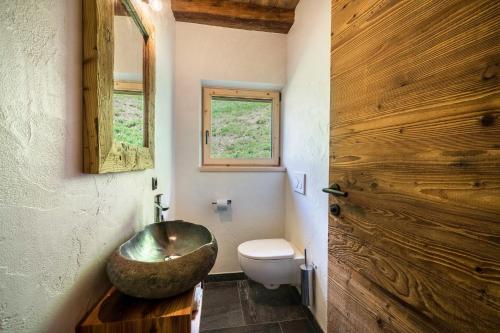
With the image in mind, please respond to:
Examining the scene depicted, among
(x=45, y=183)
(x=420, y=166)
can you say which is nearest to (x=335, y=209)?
(x=420, y=166)

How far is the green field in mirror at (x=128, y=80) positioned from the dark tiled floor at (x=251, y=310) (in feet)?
4.37

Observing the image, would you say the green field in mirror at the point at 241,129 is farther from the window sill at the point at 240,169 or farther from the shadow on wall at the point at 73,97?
the shadow on wall at the point at 73,97

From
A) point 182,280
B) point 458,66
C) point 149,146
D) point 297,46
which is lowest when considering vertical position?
point 182,280

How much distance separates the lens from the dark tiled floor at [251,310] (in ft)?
4.80

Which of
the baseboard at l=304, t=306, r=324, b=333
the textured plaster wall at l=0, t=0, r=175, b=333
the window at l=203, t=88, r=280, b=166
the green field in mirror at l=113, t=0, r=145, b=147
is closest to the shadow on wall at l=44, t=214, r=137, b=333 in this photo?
the textured plaster wall at l=0, t=0, r=175, b=333

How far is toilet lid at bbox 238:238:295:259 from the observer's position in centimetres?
161

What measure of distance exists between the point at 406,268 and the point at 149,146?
121cm

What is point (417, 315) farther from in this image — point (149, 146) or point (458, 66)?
point (149, 146)

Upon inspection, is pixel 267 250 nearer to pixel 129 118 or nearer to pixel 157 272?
pixel 157 272

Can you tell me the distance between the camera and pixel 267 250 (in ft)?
5.58

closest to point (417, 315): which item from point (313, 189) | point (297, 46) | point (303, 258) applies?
point (313, 189)

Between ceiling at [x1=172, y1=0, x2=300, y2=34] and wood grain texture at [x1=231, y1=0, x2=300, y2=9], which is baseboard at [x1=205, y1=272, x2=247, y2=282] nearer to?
ceiling at [x1=172, y1=0, x2=300, y2=34]

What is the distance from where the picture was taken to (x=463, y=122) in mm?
499

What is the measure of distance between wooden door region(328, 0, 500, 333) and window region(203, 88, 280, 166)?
1.31 metres
